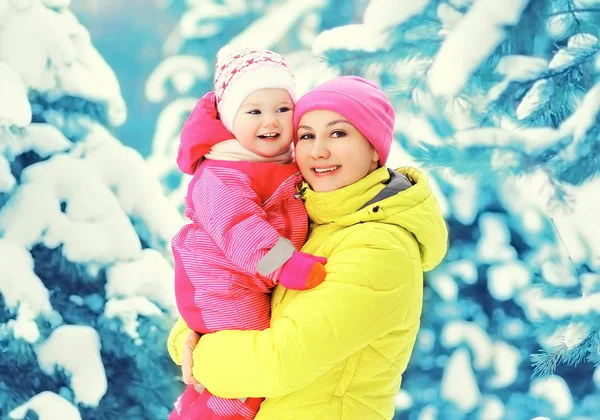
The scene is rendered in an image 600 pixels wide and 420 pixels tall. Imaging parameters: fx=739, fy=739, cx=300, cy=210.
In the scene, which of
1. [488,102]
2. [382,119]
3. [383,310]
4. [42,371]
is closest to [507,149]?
[488,102]

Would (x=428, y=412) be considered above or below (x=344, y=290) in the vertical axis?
below

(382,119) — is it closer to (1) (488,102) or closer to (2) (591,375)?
(1) (488,102)

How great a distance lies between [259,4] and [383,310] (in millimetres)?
1744

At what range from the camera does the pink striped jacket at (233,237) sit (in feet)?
5.17

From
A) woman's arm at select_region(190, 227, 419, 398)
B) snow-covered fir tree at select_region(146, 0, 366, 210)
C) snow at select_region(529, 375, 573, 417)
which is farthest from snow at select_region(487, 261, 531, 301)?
woman's arm at select_region(190, 227, 419, 398)

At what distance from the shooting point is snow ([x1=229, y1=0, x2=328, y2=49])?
9.52ft

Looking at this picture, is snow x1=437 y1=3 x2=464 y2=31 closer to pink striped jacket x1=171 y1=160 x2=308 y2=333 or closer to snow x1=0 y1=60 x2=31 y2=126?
pink striped jacket x1=171 y1=160 x2=308 y2=333

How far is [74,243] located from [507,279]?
174cm

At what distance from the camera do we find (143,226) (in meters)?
3.04

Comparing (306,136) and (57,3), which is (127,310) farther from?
(306,136)

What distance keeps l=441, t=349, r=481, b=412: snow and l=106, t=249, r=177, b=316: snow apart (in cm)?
114

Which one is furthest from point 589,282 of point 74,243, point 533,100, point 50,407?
point 50,407

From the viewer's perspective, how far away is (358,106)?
1.67 m

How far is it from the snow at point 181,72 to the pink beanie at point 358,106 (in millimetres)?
1282
